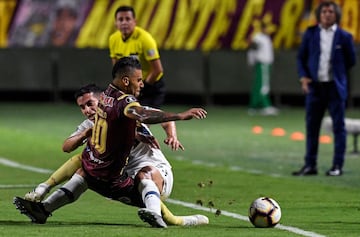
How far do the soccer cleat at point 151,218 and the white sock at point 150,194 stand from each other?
0.05 meters

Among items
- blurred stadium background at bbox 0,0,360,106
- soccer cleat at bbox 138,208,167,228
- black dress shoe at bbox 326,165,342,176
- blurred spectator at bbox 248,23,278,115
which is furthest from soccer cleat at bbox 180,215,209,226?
blurred stadium background at bbox 0,0,360,106

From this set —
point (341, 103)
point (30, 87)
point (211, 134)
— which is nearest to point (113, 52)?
point (341, 103)

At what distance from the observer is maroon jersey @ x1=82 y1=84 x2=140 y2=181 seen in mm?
11281

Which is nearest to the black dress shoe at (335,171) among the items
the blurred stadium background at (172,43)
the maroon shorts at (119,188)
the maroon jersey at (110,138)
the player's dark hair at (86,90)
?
the player's dark hair at (86,90)

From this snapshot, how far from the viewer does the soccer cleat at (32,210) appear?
455 inches

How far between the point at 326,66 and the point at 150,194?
5.92m

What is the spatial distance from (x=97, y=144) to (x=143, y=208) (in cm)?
76

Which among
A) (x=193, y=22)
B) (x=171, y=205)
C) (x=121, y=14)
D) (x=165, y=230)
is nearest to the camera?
(x=165, y=230)

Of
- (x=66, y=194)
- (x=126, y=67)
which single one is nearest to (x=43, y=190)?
(x=66, y=194)

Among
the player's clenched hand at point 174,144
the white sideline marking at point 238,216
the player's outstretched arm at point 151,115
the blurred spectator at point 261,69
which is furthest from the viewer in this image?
the blurred spectator at point 261,69

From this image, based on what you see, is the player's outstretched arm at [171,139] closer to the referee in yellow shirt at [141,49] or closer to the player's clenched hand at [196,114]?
the player's clenched hand at [196,114]

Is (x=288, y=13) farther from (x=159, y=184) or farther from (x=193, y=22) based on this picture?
(x=159, y=184)

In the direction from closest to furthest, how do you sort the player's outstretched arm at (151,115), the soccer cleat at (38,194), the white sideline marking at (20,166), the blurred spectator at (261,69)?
the player's outstretched arm at (151,115) < the soccer cleat at (38,194) < the white sideline marking at (20,166) < the blurred spectator at (261,69)

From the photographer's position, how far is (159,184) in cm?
1162
